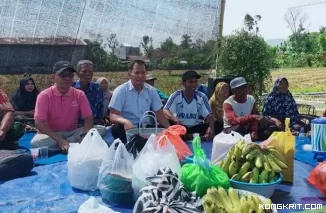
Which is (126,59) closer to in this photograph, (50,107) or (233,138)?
(50,107)

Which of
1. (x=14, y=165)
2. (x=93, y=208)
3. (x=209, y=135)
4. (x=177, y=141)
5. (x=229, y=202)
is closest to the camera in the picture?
(x=229, y=202)

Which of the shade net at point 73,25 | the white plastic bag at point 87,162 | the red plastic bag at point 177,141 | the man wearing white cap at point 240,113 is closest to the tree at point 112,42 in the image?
the shade net at point 73,25

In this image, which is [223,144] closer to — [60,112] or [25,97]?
[60,112]

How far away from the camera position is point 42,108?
165 inches

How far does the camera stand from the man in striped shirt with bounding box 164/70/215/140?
204 inches

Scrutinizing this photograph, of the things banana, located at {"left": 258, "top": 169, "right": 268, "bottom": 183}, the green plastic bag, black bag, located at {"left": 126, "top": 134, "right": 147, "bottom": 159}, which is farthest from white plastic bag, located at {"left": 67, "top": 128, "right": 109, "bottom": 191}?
banana, located at {"left": 258, "top": 169, "right": 268, "bottom": 183}

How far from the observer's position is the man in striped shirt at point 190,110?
5.19 m

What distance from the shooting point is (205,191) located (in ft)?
8.49

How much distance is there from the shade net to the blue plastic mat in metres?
3.50

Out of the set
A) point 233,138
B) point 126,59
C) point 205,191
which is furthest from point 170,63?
point 205,191

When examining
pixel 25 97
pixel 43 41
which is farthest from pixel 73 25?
pixel 25 97

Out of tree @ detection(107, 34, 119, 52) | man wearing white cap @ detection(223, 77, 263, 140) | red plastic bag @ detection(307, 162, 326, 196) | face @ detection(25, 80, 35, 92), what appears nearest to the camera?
red plastic bag @ detection(307, 162, 326, 196)

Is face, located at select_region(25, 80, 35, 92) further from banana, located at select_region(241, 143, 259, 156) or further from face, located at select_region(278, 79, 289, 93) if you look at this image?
banana, located at select_region(241, 143, 259, 156)

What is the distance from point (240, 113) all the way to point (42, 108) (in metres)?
2.53
